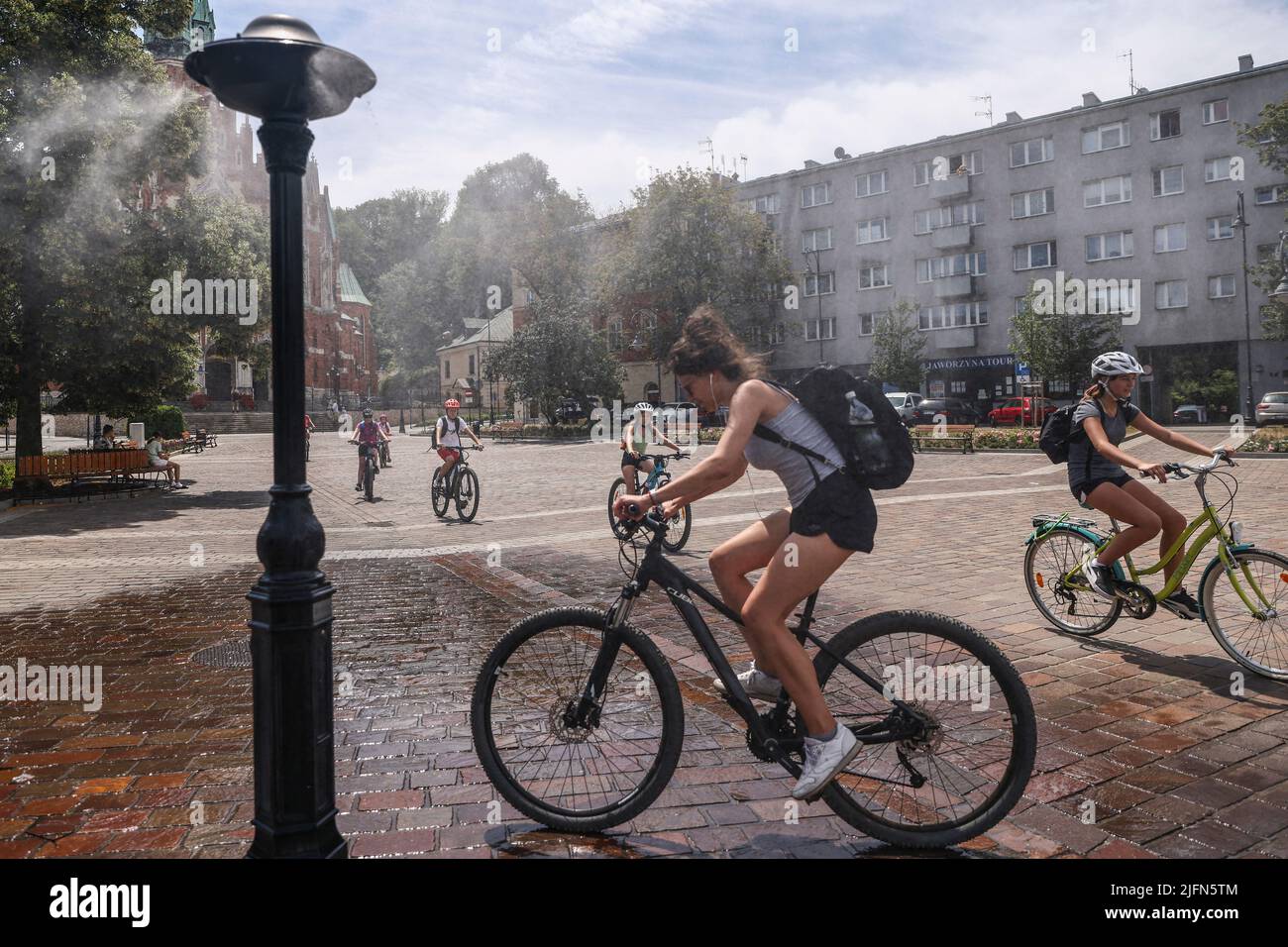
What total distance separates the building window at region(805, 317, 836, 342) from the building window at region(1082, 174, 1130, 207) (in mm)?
15338

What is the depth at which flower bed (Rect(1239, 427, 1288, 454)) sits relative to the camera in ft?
71.2

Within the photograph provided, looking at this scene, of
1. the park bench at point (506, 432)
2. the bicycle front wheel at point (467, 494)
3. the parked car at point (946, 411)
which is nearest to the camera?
the bicycle front wheel at point (467, 494)

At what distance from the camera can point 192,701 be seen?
4895 mm

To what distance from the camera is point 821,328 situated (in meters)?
58.6

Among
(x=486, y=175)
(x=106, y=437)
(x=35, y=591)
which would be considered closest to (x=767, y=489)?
(x=35, y=591)

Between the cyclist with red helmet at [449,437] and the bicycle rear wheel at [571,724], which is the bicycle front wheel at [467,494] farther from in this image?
the bicycle rear wheel at [571,724]

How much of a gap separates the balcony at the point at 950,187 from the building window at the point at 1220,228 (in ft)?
40.0

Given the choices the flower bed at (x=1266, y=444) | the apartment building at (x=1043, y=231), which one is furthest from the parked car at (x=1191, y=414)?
the flower bed at (x=1266, y=444)

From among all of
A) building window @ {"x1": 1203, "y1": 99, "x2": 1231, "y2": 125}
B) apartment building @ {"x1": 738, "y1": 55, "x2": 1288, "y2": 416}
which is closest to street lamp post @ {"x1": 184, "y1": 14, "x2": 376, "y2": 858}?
apartment building @ {"x1": 738, "y1": 55, "x2": 1288, "y2": 416}

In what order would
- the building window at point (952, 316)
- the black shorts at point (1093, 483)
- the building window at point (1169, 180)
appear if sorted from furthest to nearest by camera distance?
the building window at point (952, 316)
the building window at point (1169, 180)
the black shorts at point (1093, 483)

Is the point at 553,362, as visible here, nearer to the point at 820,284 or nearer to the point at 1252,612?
the point at 820,284

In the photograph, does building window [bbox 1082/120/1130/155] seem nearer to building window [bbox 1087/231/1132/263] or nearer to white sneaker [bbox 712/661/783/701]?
building window [bbox 1087/231/1132/263]

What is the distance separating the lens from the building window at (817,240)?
5744 centimetres
